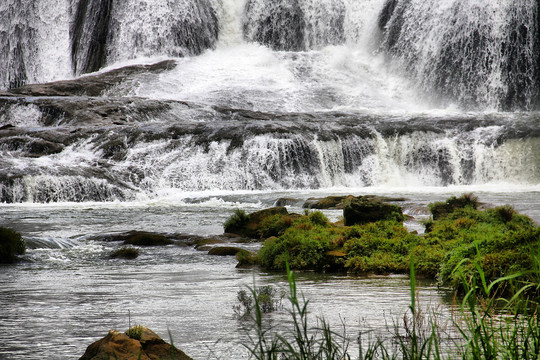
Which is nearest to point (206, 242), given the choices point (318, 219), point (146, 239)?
point (146, 239)

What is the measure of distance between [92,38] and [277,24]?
43.4 feet

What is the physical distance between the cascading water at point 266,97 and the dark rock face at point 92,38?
0.11 meters

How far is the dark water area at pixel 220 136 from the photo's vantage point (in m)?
7.52

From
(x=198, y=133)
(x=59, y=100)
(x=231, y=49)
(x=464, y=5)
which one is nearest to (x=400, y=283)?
(x=198, y=133)

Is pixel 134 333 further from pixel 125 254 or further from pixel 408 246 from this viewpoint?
pixel 125 254

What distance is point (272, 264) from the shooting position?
33.1 ft

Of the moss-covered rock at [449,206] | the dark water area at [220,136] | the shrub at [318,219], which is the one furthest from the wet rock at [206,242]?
the moss-covered rock at [449,206]

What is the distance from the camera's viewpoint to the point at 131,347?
4.56 m

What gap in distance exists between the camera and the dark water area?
7.52 metres

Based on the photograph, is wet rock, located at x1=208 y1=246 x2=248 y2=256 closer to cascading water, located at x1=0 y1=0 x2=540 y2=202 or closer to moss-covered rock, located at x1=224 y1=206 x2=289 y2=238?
moss-covered rock, located at x1=224 y1=206 x2=289 y2=238

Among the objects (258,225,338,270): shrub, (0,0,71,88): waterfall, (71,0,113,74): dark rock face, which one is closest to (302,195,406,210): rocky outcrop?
(258,225,338,270): shrub

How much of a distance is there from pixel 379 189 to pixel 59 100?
56.2 ft

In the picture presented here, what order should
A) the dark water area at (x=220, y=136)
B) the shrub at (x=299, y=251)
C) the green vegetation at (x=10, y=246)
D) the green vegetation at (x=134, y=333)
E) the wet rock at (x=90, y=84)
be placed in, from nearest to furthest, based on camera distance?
the green vegetation at (x=134, y=333) < the dark water area at (x=220, y=136) < the shrub at (x=299, y=251) < the green vegetation at (x=10, y=246) < the wet rock at (x=90, y=84)

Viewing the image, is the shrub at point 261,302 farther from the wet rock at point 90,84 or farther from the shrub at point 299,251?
the wet rock at point 90,84
